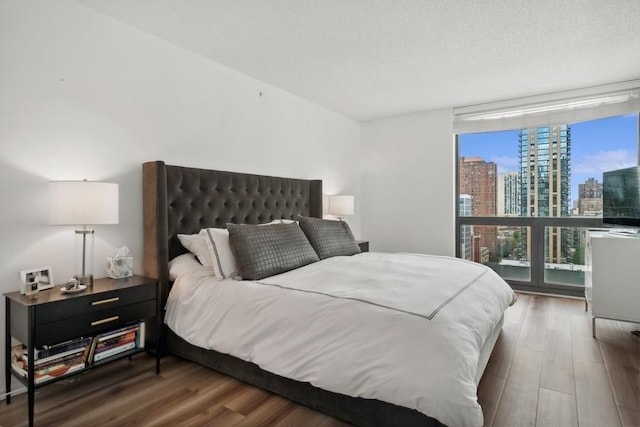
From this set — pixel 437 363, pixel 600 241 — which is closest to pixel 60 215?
pixel 437 363

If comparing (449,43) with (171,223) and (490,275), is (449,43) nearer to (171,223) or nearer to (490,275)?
(490,275)

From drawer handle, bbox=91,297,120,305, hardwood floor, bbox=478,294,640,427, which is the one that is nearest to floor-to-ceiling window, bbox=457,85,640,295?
hardwood floor, bbox=478,294,640,427

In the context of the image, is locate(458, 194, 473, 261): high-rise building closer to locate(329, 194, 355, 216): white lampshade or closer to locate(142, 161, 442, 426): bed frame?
locate(329, 194, 355, 216): white lampshade

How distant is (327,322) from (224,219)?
171 cm

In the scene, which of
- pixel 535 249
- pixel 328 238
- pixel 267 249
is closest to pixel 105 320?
pixel 267 249

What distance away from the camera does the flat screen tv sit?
3.02 metres

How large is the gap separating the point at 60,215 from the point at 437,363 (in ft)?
6.79

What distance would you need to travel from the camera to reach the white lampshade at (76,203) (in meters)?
1.96

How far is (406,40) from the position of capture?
2.73 m

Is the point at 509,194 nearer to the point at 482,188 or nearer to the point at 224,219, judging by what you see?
the point at 482,188

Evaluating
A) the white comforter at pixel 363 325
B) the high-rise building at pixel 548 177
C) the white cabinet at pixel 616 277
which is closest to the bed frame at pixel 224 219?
the white comforter at pixel 363 325

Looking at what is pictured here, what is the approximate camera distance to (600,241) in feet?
9.57

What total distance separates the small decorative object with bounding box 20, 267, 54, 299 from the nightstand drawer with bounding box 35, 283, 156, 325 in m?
0.17

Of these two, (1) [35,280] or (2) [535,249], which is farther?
(2) [535,249]
